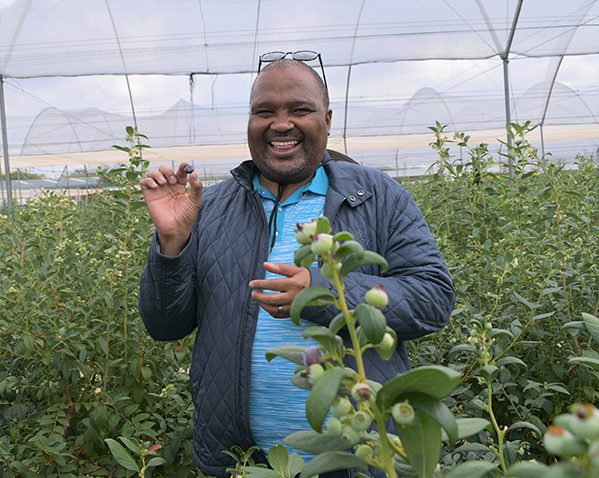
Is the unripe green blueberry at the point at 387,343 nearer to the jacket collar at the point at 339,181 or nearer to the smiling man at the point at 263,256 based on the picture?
the smiling man at the point at 263,256

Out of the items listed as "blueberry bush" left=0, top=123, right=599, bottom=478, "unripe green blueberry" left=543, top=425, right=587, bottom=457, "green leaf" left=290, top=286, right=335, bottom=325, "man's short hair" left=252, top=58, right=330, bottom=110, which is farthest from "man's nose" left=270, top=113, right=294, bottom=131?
"unripe green blueberry" left=543, top=425, right=587, bottom=457

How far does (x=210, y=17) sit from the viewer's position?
10.1m

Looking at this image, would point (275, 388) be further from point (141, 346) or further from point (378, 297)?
point (378, 297)

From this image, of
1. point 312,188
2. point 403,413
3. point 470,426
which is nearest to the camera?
point 403,413

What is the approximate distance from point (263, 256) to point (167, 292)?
0.25 m

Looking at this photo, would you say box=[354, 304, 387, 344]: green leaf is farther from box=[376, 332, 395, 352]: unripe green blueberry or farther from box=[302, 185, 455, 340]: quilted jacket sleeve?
box=[302, 185, 455, 340]: quilted jacket sleeve

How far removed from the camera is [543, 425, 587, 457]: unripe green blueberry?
0.40 m

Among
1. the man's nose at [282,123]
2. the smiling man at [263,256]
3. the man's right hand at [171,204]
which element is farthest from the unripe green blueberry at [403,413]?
the man's nose at [282,123]

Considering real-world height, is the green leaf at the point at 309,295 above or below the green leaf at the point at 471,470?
above

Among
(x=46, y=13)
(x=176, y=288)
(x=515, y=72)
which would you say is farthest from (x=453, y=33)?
(x=176, y=288)

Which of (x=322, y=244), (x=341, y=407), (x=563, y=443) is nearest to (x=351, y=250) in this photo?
(x=322, y=244)

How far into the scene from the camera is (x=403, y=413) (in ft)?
1.86

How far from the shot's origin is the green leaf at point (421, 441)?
1.96 feet

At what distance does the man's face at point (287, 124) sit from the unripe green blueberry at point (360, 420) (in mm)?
1177
